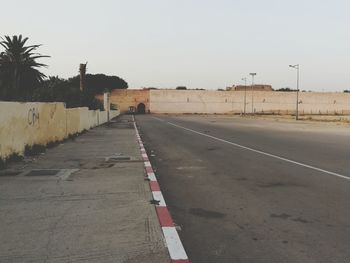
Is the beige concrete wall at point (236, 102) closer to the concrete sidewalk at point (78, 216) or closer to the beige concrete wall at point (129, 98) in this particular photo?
the beige concrete wall at point (129, 98)

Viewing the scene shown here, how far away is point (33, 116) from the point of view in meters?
16.6

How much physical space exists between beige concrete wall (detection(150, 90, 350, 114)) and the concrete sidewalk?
358 ft

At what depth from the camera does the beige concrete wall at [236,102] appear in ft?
399

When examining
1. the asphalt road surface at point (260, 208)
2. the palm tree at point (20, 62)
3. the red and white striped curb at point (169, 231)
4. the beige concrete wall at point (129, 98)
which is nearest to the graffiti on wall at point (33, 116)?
the asphalt road surface at point (260, 208)

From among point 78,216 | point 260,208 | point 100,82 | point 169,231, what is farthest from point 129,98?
point 169,231

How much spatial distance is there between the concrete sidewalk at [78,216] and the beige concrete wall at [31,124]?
1429mm

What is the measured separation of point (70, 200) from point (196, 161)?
6.93 metres

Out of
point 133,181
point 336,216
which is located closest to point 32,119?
Result: point 133,181

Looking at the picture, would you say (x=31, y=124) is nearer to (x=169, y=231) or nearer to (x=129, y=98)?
(x=169, y=231)

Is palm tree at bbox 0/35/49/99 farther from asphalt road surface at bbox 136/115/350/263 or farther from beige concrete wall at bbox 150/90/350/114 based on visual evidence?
beige concrete wall at bbox 150/90/350/114

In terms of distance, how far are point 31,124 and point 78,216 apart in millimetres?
10166

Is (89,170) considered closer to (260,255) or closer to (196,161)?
(196,161)

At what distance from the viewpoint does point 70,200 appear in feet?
26.8

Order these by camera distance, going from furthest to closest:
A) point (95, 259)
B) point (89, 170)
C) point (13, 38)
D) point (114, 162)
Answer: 1. point (13, 38)
2. point (114, 162)
3. point (89, 170)
4. point (95, 259)
